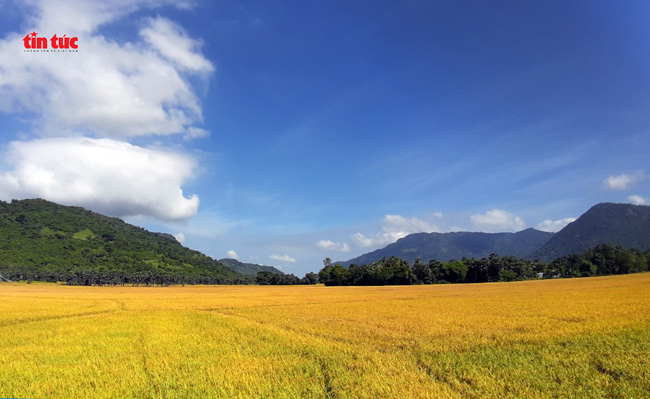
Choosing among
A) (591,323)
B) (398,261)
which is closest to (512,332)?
(591,323)

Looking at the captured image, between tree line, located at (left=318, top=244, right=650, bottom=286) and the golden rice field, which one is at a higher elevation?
the golden rice field

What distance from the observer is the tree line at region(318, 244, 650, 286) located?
424 ft

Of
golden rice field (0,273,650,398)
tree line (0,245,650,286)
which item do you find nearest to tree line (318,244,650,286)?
tree line (0,245,650,286)

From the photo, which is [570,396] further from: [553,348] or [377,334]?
[377,334]

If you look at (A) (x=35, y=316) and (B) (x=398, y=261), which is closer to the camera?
(A) (x=35, y=316)

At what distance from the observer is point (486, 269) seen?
12938 centimetres

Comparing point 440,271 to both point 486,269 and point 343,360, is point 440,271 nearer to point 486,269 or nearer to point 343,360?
point 486,269

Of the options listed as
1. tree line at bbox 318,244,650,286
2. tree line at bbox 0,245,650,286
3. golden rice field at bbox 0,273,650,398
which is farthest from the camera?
tree line at bbox 0,245,650,286

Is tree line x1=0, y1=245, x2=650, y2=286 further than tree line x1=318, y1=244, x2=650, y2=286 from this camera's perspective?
Yes

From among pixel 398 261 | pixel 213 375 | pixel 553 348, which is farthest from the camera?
pixel 398 261

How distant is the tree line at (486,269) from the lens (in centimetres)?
12925

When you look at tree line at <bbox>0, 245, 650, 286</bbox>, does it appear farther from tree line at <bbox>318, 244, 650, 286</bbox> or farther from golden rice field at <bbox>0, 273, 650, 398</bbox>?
golden rice field at <bbox>0, 273, 650, 398</bbox>

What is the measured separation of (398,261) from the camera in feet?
473

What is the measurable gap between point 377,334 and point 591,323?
12487 mm
